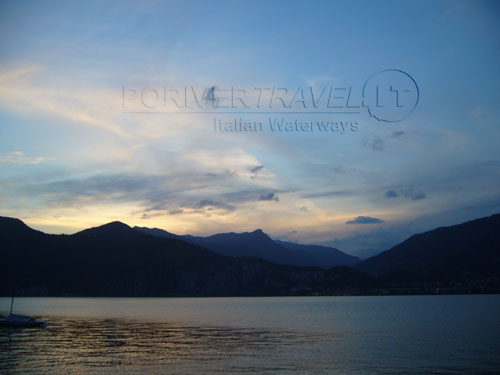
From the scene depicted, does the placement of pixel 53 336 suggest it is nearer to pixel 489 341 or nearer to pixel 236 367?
pixel 236 367

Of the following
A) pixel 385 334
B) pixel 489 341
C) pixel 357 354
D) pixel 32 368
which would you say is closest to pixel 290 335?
pixel 385 334

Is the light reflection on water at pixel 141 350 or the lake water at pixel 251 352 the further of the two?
the light reflection on water at pixel 141 350

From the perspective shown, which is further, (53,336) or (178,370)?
(53,336)

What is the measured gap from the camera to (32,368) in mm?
62000

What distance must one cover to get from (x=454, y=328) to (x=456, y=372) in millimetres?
65189

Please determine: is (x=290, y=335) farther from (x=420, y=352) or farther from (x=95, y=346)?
(x=95, y=346)

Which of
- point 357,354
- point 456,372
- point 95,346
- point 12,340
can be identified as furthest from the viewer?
point 12,340

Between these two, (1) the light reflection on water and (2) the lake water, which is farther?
(1) the light reflection on water

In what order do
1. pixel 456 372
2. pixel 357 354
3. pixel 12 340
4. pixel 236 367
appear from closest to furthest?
pixel 456 372, pixel 236 367, pixel 357 354, pixel 12 340

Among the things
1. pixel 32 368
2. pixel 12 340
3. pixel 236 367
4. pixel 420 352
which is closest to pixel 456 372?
pixel 420 352

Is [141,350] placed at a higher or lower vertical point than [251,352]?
higher

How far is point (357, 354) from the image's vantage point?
74750mm

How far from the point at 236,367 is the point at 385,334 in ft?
182

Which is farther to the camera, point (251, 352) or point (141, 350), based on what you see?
point (141, 350)
